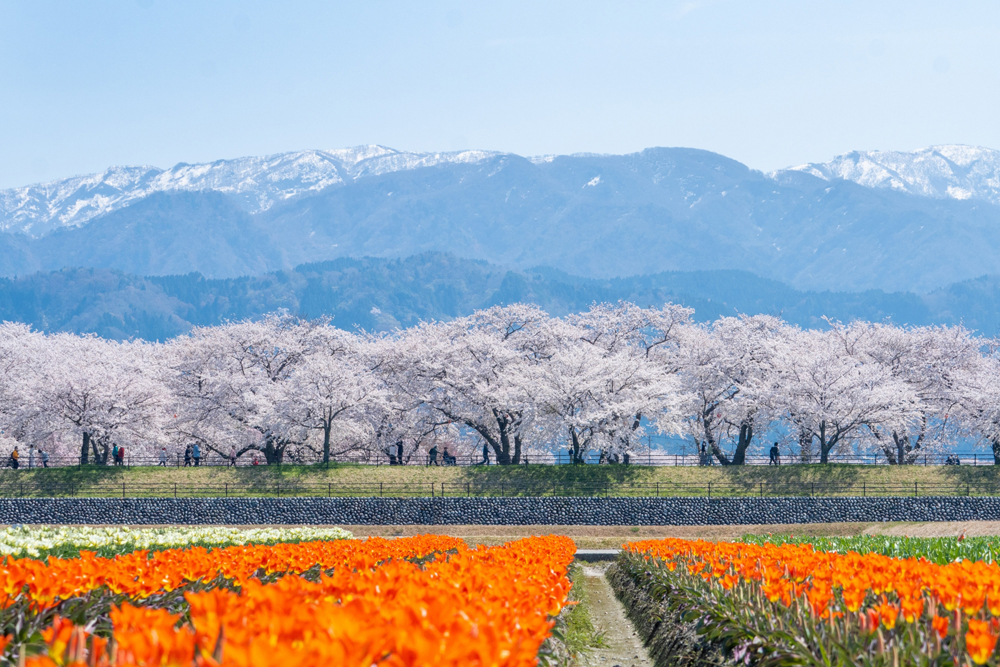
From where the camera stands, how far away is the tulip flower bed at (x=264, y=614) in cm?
325

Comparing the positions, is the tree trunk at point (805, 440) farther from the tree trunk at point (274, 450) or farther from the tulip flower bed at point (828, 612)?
the tulip flower bed at point (828, 612)

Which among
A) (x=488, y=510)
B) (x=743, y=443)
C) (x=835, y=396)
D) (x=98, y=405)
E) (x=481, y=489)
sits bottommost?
(x=488, y=510)

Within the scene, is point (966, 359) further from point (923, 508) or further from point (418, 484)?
point (418, 484)

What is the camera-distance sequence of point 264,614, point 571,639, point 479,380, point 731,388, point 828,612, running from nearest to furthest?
1. point 264,614
2. point 828,612
3. point 571,639
4. point 479,380
5. point 731,388

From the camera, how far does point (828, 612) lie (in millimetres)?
6723

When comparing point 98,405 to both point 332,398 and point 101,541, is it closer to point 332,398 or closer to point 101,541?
point 332,398

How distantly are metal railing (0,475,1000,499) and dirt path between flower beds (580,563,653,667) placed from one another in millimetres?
20310

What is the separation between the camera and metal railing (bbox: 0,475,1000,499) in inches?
1649

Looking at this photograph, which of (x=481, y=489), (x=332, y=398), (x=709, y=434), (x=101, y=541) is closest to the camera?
(x=101, y=541)

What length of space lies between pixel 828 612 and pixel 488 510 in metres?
33.9

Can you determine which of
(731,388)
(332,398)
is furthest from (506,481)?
(731,388)

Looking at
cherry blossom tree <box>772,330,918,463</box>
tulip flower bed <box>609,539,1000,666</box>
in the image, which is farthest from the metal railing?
tulip flower bed <box>609,539,1000,666</box>

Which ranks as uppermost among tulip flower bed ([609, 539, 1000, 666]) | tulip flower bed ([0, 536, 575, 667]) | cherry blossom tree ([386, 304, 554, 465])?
cherry blossom tree ([386, 304, 554, 465])

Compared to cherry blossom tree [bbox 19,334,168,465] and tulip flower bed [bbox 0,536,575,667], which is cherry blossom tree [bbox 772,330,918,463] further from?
tulip flower bed [bbox 0,536,575,667]
